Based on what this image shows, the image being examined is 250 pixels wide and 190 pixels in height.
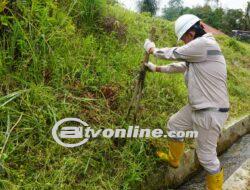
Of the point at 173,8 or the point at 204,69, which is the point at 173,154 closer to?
the point at 204,69

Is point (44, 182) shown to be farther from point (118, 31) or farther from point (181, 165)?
point (118, 31)

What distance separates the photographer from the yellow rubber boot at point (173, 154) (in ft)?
15.3

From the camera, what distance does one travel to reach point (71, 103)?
4480 mm

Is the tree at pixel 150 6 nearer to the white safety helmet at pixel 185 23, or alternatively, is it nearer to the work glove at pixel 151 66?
the work glove at pixel 151 66

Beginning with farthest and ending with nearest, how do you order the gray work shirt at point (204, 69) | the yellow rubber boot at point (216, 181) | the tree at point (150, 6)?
the tree at point (150, 6), the yellow rubber boot at point (216, 181), the gray work shirt at point (204, 69)

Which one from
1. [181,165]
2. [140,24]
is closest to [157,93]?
[181,165]

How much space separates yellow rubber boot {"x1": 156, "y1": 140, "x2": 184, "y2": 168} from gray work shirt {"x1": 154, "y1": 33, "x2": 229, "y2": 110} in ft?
2.30

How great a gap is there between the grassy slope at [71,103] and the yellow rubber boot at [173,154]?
15 centimetres
